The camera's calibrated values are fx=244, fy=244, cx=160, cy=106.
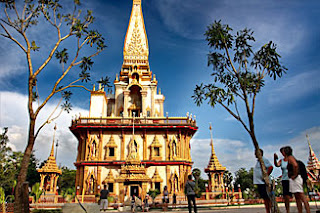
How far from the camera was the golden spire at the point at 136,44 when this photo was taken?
36.8 metres

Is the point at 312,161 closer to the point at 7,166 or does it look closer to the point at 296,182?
the point at 296,182

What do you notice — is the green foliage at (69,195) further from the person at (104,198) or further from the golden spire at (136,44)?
the golden spire at (136,44)

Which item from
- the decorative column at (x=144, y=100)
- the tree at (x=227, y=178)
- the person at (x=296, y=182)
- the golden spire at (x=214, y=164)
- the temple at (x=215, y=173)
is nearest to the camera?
the person at (x=296, y=182)

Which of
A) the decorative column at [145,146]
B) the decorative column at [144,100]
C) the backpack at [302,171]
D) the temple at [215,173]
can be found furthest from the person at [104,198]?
the decorative column at [144,100]

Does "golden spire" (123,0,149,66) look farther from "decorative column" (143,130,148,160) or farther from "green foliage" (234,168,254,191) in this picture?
"green foliage" (234,168,254,191)

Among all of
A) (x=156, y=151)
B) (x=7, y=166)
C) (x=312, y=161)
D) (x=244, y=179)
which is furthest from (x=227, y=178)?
(x=7, y=166)

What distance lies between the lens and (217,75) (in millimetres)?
11266

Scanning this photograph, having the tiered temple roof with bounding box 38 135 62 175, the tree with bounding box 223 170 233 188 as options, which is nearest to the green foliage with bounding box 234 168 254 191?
the tree with bounding box 223 170 233 188

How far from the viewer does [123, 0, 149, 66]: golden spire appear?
36812 millimetres

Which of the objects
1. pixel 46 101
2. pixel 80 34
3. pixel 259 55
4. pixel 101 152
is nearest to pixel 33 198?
pixel 101 152

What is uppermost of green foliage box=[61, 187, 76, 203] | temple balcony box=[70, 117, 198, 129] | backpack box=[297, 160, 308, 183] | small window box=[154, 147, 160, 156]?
temple balcony box=[70, 117, 198, 129]

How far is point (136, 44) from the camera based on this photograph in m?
37.4

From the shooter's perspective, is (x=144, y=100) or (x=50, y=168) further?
(x=144, y=100)

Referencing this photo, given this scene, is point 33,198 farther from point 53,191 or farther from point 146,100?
point 146,100
